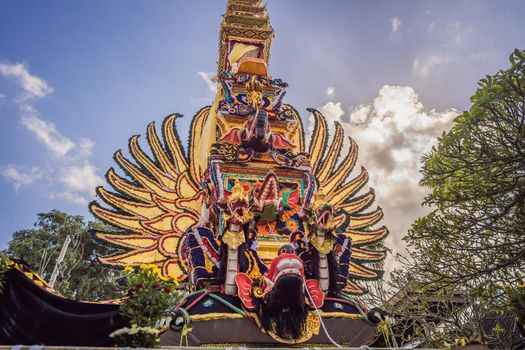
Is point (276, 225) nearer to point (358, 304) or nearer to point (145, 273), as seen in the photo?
point (358, 304)

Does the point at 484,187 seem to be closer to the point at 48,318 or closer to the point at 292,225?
the point at 292,225

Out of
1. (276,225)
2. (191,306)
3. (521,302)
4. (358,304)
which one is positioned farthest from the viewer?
(276,225)

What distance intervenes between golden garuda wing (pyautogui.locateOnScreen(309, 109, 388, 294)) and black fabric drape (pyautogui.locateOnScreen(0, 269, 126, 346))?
4.88 meters

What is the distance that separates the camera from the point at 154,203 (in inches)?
322

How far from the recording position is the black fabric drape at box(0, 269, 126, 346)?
15.6 ft

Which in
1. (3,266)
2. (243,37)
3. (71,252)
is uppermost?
(243,37)

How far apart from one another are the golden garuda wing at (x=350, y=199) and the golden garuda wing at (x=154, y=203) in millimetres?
3085

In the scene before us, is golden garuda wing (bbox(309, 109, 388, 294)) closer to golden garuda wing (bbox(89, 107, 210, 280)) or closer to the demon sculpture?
the demon sculpture

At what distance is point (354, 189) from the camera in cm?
926

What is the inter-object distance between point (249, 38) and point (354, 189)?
213 inches

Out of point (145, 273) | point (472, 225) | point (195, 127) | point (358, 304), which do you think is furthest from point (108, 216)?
point (472, 225)

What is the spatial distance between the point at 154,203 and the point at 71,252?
36.8 ft

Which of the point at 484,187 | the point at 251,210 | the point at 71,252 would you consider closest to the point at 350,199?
the point at 251,210

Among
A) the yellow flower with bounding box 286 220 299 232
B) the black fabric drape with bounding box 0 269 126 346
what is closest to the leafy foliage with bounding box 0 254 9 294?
the black fabric drape with bounding box 0 269 126 346
